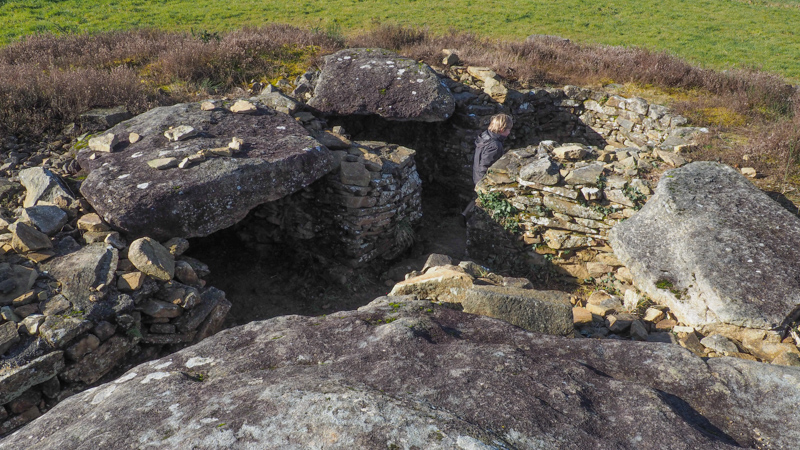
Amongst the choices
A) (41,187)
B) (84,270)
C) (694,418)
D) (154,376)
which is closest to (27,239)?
(84,270)

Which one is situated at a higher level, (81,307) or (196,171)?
(196,171)

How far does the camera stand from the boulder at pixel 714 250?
4.41 meters

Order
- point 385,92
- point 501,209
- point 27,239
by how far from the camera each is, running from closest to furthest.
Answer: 1. point 27,239
2. point 501,209
3. point 385,92

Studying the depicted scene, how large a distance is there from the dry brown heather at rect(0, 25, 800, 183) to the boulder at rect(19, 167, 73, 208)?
2036mm

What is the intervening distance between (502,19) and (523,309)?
15.3 m

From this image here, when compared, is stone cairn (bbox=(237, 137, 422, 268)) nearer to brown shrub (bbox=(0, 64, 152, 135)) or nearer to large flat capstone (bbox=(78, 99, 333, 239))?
large flat capstone (bbox=(78, 99, 333, 239))

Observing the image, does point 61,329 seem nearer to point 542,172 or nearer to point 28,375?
point 28,375

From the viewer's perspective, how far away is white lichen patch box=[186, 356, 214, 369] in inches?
112

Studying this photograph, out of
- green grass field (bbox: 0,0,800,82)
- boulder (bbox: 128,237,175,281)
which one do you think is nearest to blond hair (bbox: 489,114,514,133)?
boulder (bbox: 128,237,175,281)

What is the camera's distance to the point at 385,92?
8445 millimetres

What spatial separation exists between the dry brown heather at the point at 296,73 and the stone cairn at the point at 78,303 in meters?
3.32

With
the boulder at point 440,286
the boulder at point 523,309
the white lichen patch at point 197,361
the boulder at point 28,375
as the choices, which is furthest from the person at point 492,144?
the boulder at point 28,375

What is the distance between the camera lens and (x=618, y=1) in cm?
2000

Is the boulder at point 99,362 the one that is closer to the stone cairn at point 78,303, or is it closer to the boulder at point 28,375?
the stone cairn at point 78,303
